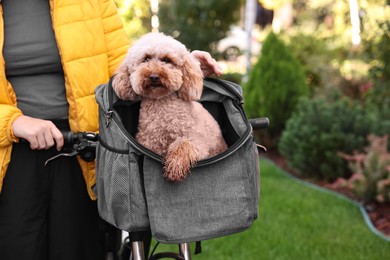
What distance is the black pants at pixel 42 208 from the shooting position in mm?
2238

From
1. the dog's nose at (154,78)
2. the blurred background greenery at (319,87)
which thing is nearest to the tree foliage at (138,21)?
the blurred background greenery at (319,87)

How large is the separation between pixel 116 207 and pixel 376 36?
16.3ft

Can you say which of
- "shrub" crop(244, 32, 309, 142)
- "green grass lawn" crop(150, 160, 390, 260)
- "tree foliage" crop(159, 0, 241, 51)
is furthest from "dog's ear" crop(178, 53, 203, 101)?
"tree foliage" crop(159, 0, 241, 51)

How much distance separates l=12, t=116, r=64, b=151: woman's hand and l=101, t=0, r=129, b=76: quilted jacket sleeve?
1.36 ft

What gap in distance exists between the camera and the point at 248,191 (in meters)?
1.84

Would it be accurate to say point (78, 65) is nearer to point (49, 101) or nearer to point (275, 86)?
point (49, 101)

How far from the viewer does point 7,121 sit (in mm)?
2049

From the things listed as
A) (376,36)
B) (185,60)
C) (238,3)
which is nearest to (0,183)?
(185,60)

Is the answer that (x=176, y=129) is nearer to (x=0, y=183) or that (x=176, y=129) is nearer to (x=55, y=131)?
(x=55, y=131)

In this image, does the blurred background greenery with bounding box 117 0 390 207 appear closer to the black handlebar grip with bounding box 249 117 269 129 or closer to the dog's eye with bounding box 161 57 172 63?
the black handlebar grip with bounding box 249 117 269 129

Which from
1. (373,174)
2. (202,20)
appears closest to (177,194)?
(373,174)

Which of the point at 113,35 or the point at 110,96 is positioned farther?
the point at 113,35

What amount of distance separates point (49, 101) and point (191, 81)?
0.59m

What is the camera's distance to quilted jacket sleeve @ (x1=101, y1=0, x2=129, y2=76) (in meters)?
2.33
